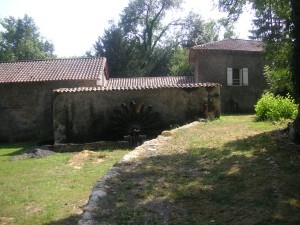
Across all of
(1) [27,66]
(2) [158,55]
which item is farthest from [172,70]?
(1) [27,66]

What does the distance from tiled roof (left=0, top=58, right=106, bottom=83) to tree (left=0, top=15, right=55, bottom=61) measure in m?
21.1

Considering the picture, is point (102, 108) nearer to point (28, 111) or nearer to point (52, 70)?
point (28, 111)

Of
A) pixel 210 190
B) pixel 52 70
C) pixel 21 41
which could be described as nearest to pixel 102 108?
pixel 52 70

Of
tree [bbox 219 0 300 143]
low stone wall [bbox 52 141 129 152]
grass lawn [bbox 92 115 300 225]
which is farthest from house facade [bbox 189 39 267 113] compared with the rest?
grass lawn [bbox 92 115 300 225]

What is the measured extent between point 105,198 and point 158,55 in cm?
3195

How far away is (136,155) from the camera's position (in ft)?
25.0

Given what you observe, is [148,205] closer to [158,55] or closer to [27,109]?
[27,109]

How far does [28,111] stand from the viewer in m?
18.1

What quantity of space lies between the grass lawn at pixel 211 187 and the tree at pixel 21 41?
38.2 m

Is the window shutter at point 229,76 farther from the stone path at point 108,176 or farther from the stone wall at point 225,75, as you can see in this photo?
the stone path at point 108,176

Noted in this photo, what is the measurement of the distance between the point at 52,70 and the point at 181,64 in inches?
718

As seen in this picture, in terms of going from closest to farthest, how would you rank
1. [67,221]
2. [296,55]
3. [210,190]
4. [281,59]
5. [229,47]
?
[210,190]
[67,221]
[296,55]
[281,59]
[229,47]

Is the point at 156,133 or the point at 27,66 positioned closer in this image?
the point at 156,133

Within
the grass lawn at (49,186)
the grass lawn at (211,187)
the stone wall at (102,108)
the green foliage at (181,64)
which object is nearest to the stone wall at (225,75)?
the stone wall at (102,108)
